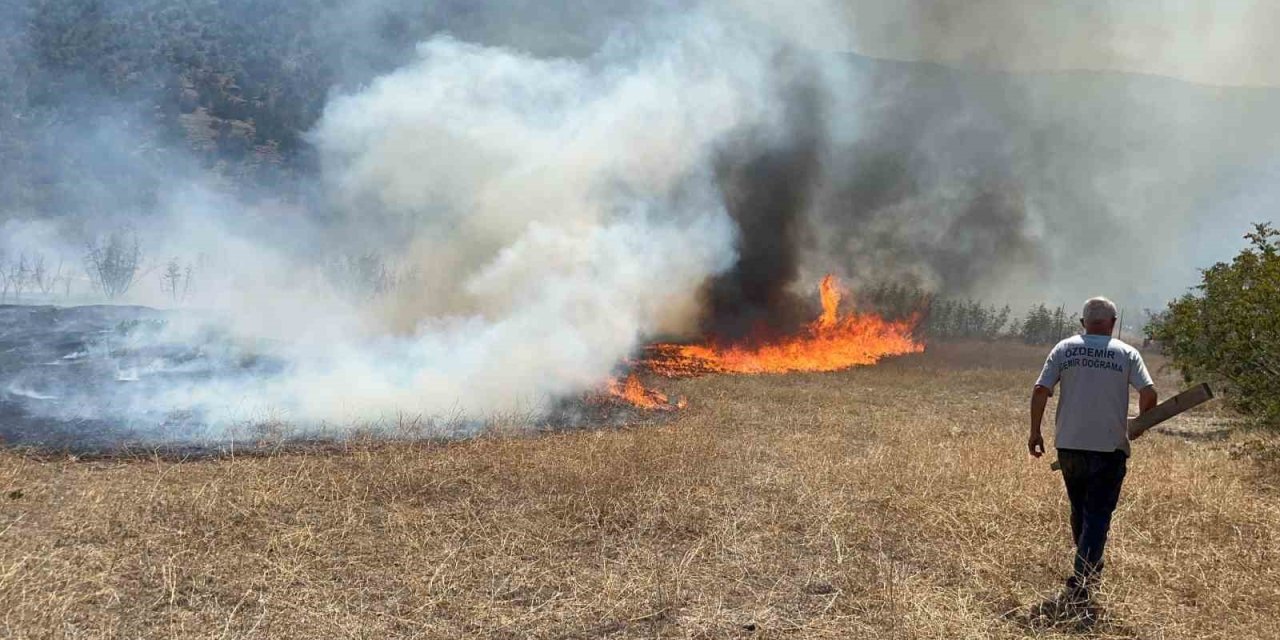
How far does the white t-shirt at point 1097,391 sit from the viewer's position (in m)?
5.35

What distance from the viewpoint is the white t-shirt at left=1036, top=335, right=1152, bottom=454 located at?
5348 millimetres

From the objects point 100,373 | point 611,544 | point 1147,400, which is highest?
point 1147,400

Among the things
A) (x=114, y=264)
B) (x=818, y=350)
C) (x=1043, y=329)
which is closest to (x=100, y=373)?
(x=818, y=350)

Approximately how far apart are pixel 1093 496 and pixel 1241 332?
313 inches

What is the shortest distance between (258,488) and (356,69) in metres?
75.3

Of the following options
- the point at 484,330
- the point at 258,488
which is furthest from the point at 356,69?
the point at 258,488

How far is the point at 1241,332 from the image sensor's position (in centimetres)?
1105

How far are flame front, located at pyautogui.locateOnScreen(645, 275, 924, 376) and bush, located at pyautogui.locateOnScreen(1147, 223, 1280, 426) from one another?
11418 mm

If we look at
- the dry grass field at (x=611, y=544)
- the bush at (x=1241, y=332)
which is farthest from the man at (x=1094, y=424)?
the bush at (x=1241, y=332)

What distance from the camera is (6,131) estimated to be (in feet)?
211

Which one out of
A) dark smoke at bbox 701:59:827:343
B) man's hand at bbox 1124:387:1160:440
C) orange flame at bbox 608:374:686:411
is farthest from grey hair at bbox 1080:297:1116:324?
dark smoke at bbox 701:59:827:343

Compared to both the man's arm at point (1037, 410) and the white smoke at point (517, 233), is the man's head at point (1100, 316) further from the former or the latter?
the white smoke at point (517, 233)

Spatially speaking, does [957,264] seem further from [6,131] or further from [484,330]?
[6,131]

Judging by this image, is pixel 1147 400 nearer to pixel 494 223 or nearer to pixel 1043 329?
pixel 494 223
